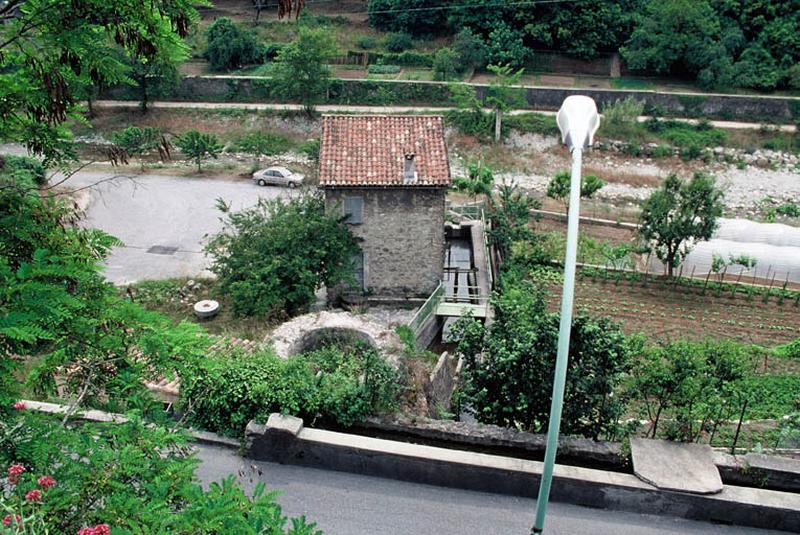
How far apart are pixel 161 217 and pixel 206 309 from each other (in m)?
10.7

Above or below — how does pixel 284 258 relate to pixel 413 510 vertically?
above

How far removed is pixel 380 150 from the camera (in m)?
22.3

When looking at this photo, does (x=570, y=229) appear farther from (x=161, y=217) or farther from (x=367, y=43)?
(x=367, y=43)

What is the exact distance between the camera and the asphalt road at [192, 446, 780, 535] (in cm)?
1053

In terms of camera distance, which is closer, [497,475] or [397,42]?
[497,475]

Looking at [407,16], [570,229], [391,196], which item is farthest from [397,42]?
[570,229]

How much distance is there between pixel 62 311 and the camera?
284 inches

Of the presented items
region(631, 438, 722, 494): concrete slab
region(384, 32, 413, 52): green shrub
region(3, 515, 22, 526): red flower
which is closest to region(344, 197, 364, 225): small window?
region(631, 438, 722, 494): concrete slab

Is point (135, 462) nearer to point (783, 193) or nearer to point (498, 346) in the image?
point (498, 346)

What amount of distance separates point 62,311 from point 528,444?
7.44 metres

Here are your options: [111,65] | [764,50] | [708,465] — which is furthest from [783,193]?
[111,65]

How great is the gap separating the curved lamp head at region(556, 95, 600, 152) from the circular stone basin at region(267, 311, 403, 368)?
9.19m

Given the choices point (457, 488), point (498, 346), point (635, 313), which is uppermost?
point (498, 346)

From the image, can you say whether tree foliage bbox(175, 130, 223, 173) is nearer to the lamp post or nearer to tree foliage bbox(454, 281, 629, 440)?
tree foliage bbox(454, 281, 629, 440)
